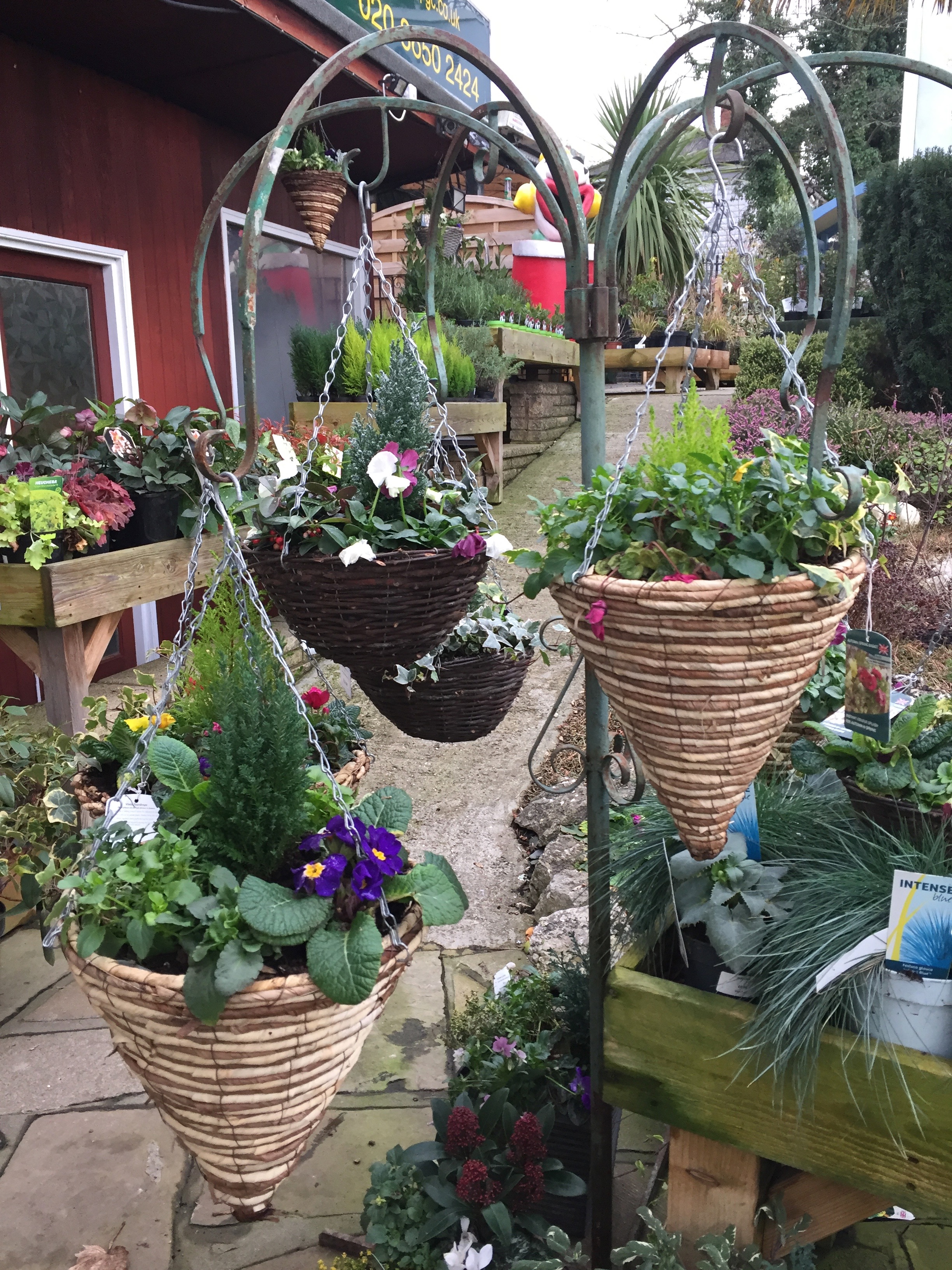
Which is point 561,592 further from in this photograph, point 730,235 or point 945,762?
point 945,762

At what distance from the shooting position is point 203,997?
40.4 inches

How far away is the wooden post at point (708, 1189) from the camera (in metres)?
1.42

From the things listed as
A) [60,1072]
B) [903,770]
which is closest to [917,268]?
[903,770]

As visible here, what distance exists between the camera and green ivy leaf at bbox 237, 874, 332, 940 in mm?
1157

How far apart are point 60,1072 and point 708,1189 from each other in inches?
69.0

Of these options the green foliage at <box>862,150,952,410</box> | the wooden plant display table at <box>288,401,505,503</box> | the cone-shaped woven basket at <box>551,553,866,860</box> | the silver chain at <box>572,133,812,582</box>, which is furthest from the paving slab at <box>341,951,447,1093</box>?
the green foliage at <box>862,150,952,410</box>

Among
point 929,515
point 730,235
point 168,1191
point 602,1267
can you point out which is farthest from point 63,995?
point 929,515

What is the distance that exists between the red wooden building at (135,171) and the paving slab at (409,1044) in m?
2.20

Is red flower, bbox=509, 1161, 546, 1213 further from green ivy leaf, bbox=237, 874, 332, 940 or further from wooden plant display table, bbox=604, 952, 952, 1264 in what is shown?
green ivy leaf, bbox=237, 874, 332, 940

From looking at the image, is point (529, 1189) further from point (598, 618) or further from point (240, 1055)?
point (598, 618)

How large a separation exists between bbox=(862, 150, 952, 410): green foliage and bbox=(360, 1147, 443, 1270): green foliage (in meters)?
8.17

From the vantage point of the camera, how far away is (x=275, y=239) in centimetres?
516

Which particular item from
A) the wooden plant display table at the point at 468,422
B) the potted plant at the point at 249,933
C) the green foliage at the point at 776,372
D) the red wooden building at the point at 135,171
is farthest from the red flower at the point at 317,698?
the green foliage at the point at 776,372

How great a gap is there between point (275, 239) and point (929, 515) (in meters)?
4.21
